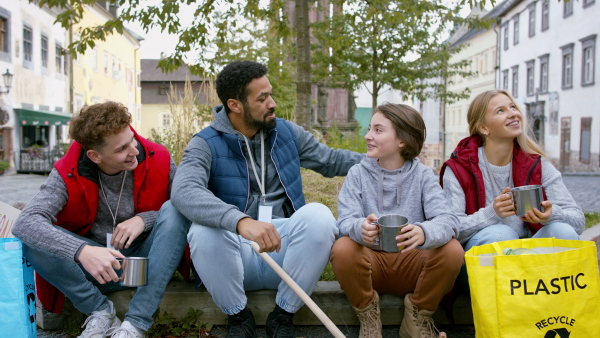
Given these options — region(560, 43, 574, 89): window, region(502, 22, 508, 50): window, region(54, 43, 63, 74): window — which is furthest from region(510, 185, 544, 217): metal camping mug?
region(502, 22, 508, 50): window

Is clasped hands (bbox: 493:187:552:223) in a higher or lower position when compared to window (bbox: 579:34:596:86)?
lower

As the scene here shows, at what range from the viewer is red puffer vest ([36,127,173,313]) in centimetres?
278

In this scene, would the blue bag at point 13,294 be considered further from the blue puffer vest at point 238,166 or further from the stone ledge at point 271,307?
the blue puffer vest at point 238,166

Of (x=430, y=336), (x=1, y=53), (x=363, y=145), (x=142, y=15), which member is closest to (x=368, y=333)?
(x=430, y=336)

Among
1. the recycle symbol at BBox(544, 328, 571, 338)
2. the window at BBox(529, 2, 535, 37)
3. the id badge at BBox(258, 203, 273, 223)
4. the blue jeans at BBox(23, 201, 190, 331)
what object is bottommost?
the recycle symbol at BBox(544, 328, 571, 338)

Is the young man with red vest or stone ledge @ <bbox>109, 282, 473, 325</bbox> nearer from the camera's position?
the young man with red vest

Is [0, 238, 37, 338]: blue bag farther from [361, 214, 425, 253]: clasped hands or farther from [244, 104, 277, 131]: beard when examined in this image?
[361, 214, 425, 253]: clasped hands

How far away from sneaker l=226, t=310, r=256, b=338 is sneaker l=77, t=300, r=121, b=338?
1.89ft

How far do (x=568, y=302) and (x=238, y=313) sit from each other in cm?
143

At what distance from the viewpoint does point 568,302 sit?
2223mm

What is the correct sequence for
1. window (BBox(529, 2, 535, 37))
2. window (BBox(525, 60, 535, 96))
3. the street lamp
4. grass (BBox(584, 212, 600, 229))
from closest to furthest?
grass (BBox(584, 212, 600, 229)) → the street lamp → window (BBox(529, 2, 535, 37)) → window (BBox(525, 60, 535, 96))

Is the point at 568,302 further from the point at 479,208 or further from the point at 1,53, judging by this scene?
the point at 1,53

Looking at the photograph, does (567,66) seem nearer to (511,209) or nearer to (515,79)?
(515,79)

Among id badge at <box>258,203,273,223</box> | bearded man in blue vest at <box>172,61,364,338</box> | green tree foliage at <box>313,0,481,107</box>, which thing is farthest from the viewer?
green tree foliage at <box>313,0,481,107</box>
